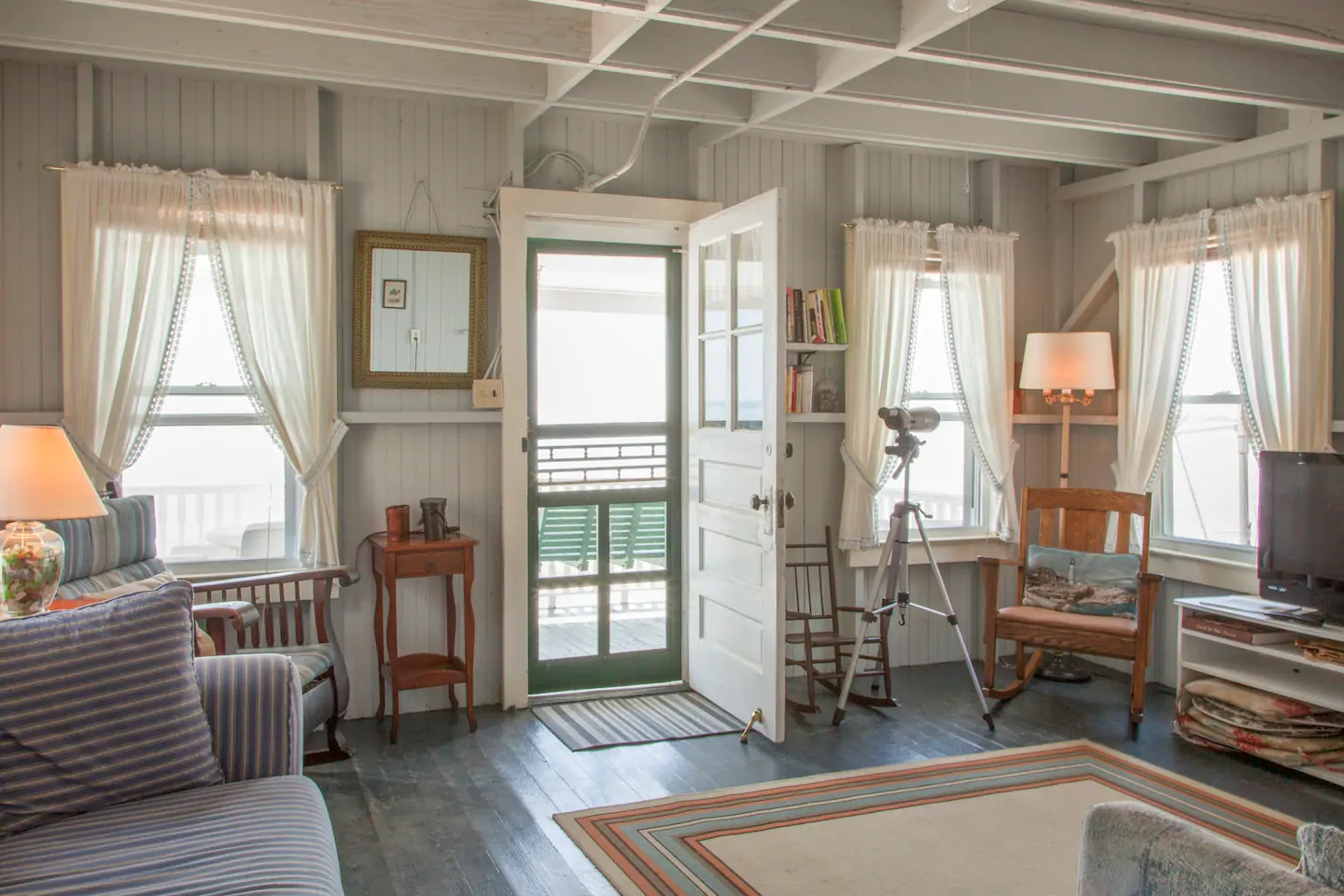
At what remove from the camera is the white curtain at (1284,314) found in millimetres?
4266

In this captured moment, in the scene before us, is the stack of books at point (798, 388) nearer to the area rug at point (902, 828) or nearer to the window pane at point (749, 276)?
the window pane at point (749, 276)

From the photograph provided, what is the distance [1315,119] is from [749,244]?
239 cm

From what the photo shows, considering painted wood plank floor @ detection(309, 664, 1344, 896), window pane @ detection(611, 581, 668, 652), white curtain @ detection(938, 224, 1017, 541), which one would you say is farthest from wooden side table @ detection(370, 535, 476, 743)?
white curtain @ detection(938, 224, 1017, 541)

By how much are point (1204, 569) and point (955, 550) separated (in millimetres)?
1144

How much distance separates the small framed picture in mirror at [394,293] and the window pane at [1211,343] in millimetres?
3618

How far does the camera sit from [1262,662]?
429cm

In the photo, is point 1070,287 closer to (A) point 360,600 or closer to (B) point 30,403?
(A) point 360,600

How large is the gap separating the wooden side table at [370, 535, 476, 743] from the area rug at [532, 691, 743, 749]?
1.37ft

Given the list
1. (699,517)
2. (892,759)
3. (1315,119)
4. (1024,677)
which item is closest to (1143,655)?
(1024,677)

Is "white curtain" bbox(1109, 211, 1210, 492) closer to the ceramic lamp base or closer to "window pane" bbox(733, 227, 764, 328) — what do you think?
"window pane" bbox(733, 227, 764, 328)

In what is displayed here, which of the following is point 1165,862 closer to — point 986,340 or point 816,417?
point 816,417

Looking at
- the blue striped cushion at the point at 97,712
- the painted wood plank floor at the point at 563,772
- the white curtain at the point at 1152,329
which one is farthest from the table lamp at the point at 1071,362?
the blue striped cushion at the point at 97,712

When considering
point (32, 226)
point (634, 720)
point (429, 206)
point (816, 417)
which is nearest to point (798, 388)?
point (816, 417)

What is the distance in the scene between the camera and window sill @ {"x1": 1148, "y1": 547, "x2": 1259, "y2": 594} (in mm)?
4602
